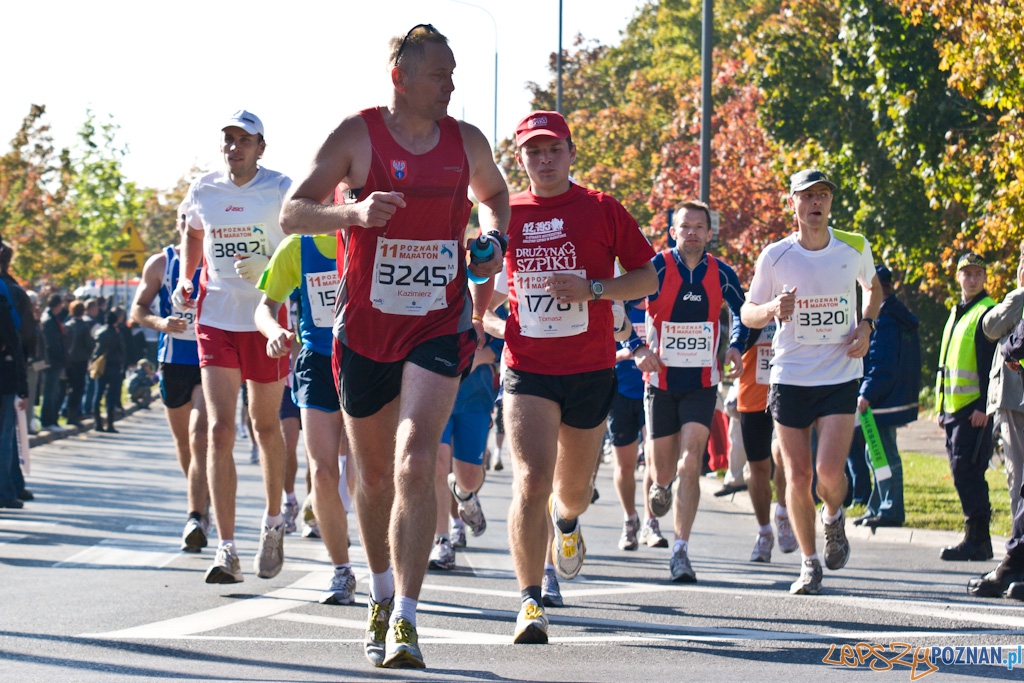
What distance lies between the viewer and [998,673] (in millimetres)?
6133

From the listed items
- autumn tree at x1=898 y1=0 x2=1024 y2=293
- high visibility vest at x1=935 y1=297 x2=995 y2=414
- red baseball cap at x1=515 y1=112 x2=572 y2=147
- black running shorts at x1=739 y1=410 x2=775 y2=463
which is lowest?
black running shorts at x1=739 y1=410 x2=775 y2=463

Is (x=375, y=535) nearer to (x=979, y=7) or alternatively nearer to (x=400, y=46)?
(x=400, y=46)

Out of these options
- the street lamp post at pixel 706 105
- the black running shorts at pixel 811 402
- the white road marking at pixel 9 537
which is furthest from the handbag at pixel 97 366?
the black running shorts at pixel 811 402

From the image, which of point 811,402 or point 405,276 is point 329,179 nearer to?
point 405,276

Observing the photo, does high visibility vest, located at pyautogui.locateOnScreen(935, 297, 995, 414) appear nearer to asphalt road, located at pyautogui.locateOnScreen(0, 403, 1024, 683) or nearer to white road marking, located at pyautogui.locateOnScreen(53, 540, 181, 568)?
asphalt road, located at pyautogui.locateOnScreen(0, 403, 1024, 683)

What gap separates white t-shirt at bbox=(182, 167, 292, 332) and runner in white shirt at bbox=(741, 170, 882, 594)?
296 centimetres

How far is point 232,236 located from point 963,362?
5.50 meters

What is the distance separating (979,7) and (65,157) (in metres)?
37.0

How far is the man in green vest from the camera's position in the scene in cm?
1120

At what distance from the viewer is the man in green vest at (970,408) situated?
36.7 ft

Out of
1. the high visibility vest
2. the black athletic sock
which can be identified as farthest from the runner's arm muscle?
the high visibility vest

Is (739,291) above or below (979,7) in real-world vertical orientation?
below

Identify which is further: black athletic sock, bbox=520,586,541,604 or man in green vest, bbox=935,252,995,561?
man in green vest, bbox=935,252,995,561

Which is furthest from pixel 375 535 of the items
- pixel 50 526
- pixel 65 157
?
pixel 65 157
